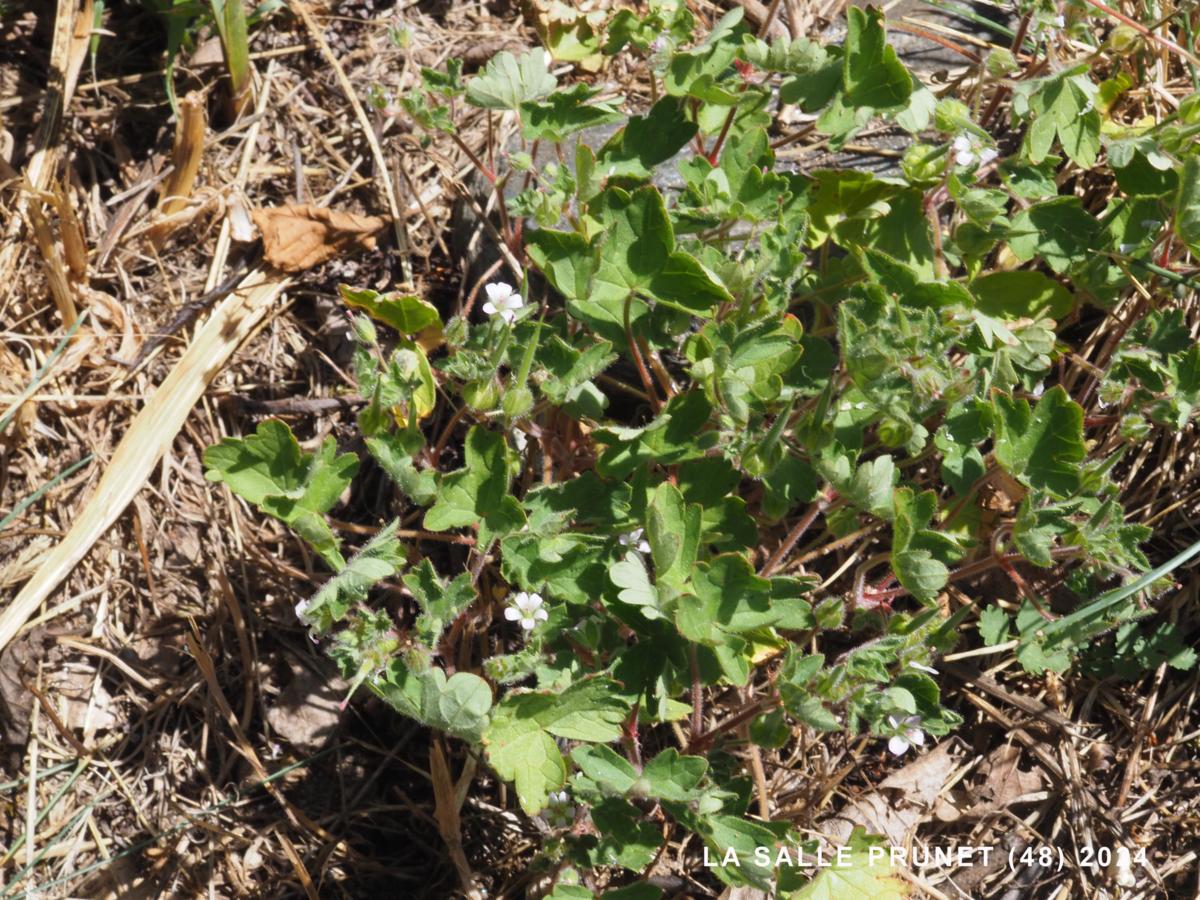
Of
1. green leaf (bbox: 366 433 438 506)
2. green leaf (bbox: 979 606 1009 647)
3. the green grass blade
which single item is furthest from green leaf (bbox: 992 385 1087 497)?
green leaf (bbox: 366 433 438 506)

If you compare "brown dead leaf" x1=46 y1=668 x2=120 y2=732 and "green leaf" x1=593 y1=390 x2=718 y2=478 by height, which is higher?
"green leaf" x1=593 y1=390 x2=718 y2=478

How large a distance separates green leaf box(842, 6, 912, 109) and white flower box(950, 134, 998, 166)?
0.18 meters

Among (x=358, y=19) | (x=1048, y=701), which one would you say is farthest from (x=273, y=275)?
(x=1048, y=701)

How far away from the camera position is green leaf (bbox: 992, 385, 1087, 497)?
2.71 m

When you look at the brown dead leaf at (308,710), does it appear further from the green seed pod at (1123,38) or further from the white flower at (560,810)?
the green seed pod at (1123,38)

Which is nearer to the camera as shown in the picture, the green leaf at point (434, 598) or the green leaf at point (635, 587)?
the green leaf at point (635, 587)

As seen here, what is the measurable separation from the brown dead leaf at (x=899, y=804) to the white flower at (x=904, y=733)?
24.1 inches

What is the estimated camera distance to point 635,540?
2.81m

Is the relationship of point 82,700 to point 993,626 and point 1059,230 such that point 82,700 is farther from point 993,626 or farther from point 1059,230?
point 1059,230

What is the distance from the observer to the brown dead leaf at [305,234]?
3.60m

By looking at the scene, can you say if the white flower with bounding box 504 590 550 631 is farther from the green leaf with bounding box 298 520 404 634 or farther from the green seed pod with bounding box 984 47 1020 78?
the green seed pod with bounding box 984 47 1020 78

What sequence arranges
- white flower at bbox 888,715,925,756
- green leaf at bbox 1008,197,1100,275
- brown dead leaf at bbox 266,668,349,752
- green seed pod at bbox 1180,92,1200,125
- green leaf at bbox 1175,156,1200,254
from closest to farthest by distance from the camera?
1. white flower at bbox 888,715,925,756
2. green leaf at bbox 1175,156,1200,254
3. green seed pod at bbox 1180,92,1200,125
4. green leaf at bbox 1008,197,1100,275
5. brown dead leaf at bbox 266,668,349,752

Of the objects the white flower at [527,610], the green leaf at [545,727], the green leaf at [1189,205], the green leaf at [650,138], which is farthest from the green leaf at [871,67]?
the green leaf at [545,727]

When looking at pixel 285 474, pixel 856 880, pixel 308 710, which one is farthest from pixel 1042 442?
pixel 308 710
